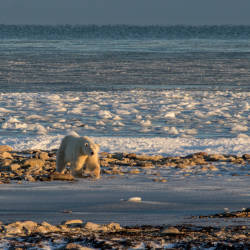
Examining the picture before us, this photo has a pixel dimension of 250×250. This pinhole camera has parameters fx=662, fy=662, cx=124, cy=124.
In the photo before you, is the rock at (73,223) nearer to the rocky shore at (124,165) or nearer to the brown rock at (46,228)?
the brown rock at (46,228)

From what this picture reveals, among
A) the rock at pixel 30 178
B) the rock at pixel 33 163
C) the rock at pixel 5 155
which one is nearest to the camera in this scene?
the rock at pixel 30 178

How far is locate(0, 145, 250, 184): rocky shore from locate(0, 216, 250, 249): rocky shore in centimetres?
292

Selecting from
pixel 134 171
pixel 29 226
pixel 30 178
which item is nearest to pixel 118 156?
pixel 134 171

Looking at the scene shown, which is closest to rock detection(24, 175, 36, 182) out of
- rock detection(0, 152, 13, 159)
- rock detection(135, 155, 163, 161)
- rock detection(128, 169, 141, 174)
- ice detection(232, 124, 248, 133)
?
rock detection(128, 169, 141, 174)

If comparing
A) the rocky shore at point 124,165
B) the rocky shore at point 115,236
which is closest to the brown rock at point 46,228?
the rocky shore at point 115,236

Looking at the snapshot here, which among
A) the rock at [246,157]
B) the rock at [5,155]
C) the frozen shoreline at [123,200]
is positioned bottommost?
the frozen shoreline at [123,200]

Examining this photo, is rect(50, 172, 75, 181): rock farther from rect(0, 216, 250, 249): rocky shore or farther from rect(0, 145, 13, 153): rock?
rect(0, 216, 250, 249): rocky shore

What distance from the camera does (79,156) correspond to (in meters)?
8.27

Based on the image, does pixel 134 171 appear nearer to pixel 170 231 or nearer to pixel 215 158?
pixel 215 158

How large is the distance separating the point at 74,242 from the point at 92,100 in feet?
46.1

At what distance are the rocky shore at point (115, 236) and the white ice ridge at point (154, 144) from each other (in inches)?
216

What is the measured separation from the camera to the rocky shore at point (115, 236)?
14.4ft

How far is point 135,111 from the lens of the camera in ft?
53.0

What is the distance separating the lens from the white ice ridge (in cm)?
1070
